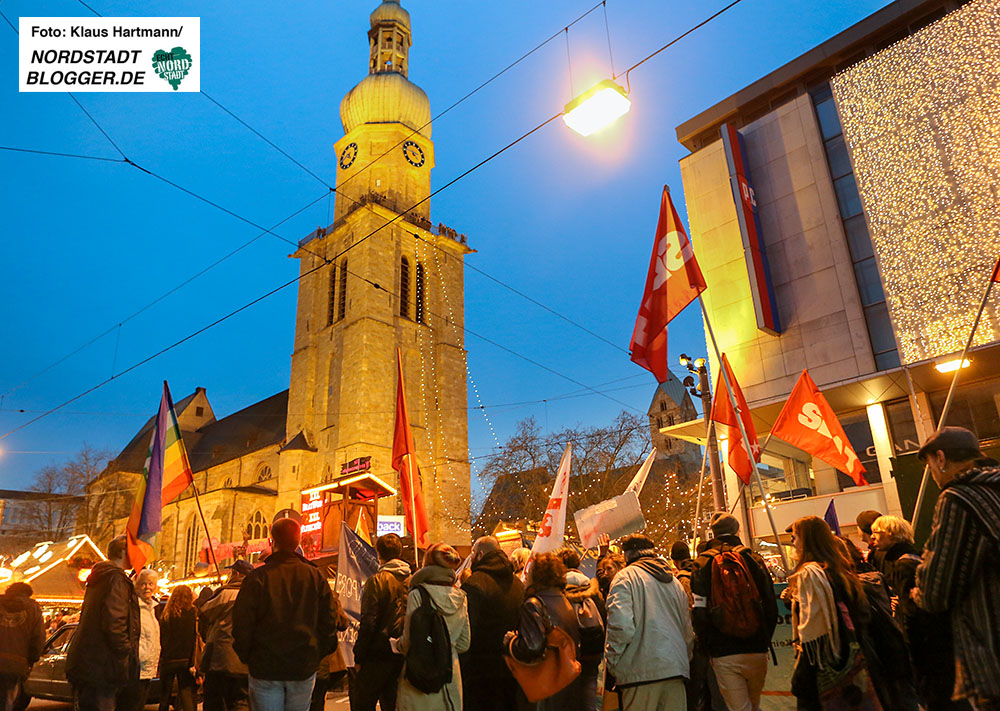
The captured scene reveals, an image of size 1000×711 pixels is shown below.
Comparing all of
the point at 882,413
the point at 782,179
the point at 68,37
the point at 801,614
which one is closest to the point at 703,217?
the point at 782,179

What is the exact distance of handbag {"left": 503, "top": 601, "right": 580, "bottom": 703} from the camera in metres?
4.57

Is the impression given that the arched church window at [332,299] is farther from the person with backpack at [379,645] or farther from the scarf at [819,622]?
the scarf at [819,622]

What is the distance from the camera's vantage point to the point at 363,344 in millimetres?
38344

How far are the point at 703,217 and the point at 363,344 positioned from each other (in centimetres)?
2026

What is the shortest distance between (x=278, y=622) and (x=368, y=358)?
113ft

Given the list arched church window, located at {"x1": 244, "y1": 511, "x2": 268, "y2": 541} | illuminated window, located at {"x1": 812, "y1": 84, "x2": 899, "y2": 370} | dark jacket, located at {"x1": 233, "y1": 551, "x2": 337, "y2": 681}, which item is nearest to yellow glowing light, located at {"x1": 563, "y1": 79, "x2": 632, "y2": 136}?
dark jacket, located at {"x1": 233, "y1": 551, "x2": 337, "y2": 681}

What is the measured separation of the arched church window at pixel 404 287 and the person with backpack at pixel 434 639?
37.2 meters

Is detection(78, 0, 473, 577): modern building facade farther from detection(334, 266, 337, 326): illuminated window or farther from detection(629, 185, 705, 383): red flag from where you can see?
detection(629, 185, 705, 383): red flag

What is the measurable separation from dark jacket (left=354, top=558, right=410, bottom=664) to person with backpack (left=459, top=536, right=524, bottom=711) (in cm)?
54

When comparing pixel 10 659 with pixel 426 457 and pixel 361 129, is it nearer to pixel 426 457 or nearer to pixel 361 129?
pixel 426 457

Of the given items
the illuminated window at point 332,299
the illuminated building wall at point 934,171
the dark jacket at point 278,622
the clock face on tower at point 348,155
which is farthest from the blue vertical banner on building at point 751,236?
the clock face on tower at point 348,155

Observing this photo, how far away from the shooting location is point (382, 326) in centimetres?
3956

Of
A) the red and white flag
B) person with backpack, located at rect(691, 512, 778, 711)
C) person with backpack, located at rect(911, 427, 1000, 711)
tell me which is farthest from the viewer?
the red and white flag

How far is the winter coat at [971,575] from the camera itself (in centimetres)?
278
